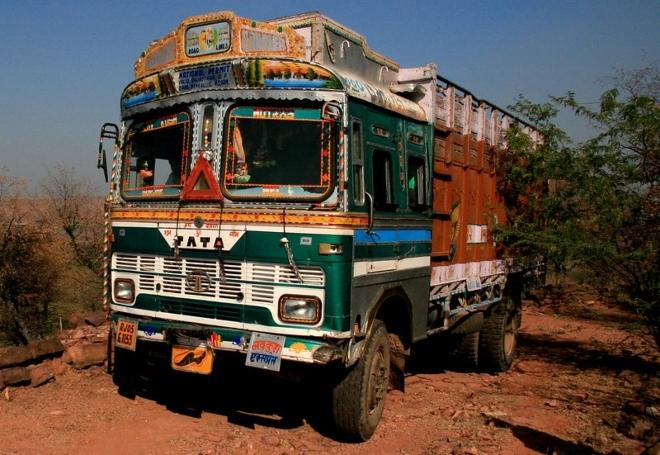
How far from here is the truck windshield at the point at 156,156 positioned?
524 cm

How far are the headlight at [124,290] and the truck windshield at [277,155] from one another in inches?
51.3

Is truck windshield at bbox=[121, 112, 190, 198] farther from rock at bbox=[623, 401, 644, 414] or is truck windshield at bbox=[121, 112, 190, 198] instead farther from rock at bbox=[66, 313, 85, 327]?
rock at bbox=[623, 401, 644, 414]

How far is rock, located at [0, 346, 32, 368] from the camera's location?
6016 millimetres

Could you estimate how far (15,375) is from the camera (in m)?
5.98

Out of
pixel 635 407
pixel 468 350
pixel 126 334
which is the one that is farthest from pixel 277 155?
pixel 635 407

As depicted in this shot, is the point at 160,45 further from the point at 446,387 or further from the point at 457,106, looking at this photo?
the point at 446,387

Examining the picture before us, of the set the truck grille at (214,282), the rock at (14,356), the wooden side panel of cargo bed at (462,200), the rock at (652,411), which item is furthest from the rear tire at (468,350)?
the rock at (14,356)

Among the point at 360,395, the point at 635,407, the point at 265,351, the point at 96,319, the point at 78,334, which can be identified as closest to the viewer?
the point at 265,351

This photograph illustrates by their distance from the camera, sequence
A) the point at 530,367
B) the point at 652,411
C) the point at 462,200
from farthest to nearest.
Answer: the point at 530,367 < the point at 462,200 < the point at 652,411

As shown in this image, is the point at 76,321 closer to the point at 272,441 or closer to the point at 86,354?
the point at 86,354

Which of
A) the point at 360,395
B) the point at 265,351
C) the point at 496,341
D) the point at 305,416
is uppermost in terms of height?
the point at 265,351

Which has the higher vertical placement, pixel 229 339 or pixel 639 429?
pixel 229 339

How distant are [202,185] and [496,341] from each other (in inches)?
206

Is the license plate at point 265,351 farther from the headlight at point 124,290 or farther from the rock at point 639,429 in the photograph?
the rock at point 639,429
